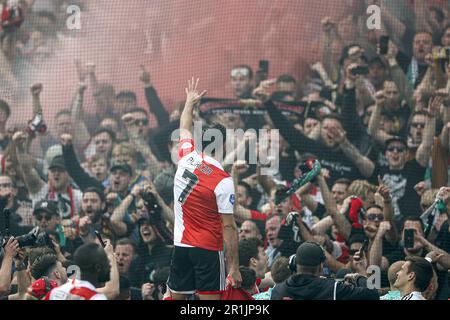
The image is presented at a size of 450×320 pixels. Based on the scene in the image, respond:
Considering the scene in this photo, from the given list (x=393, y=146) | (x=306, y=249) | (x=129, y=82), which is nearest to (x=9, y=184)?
(x=129, y=82)

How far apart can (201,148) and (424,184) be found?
11.2ft

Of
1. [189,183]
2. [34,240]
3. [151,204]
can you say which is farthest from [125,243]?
[189,183]

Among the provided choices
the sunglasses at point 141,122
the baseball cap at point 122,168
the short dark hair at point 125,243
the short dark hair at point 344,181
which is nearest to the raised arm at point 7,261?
the short dark hair at point 125,243

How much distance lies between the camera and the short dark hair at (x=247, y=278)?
917cm

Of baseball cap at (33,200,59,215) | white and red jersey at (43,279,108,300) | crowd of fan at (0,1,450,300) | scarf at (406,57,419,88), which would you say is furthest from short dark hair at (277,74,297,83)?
white and red jersey at (43,279,108,300)

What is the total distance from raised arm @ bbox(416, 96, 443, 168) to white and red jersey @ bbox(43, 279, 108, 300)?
567 cm

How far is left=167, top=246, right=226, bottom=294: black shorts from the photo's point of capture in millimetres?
8898

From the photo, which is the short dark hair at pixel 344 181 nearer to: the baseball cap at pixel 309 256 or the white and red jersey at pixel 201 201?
the white and red jersey at pixel 201 201

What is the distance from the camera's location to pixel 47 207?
463 inches

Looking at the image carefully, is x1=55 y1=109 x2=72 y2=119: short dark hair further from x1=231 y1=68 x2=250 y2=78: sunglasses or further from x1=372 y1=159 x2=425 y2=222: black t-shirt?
x1=372 y1=159 x2=425 y2=222: black t-shirt

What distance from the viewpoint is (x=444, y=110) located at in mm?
A: 12281

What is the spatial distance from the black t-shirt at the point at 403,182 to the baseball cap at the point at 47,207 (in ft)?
11.4

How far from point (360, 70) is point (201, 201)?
181 inches

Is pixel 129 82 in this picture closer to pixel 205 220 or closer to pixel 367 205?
pixel 367 205
